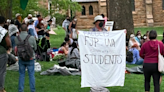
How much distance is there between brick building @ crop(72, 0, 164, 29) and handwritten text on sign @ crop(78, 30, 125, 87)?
1384 inches

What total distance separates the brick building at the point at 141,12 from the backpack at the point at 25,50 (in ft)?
117

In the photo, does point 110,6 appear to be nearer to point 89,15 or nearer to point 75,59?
point 75,59

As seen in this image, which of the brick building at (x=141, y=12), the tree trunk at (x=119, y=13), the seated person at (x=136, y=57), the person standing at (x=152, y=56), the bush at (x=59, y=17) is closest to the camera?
the person standing at (x=152, y=56)

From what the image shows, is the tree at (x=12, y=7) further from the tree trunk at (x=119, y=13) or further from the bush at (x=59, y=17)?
the tree trunk at (x=119, y=13)

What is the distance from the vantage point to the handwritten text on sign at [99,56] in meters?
9.49

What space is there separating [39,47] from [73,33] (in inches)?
197

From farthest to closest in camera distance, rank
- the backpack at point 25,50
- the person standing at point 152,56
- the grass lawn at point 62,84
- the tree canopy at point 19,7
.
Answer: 1. the tree canopy at point 19,7
2. the grass lawn at point 62,84
3. the backpack at point 25,50
4. the person standing at point 152,56

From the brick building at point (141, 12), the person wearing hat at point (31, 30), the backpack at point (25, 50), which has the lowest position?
the brick building at point (141, 12)

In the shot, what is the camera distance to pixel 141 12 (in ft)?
152

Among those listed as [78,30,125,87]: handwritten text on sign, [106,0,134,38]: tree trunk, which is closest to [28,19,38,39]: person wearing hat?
[106,0,134,38]: tree trunk

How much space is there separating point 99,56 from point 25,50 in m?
1.65

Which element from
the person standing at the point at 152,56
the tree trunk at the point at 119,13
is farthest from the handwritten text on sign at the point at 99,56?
the tree trunk at the point at 119,13

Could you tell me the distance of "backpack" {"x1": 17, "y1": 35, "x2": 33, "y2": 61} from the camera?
9.28 m

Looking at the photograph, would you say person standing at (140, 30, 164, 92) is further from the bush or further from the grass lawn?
the bush
